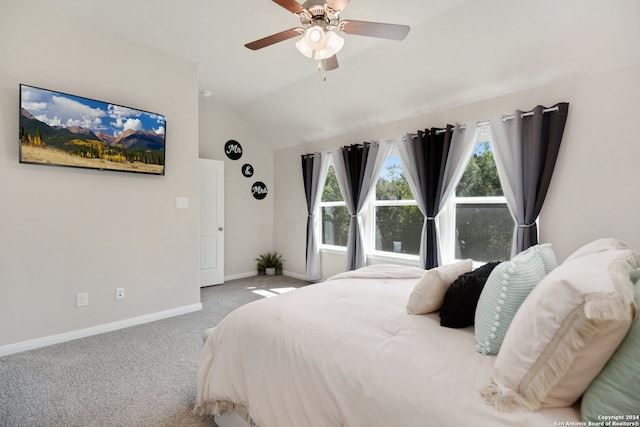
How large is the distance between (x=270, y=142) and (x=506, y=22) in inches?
159

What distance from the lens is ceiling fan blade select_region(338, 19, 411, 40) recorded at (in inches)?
76.2

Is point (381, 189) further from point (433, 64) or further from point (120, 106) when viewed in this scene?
point (120, 106)

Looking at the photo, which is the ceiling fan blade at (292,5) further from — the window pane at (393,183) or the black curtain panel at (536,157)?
the window pane at (393,183)

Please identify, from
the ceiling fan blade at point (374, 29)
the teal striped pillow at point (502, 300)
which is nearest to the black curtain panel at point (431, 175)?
the ceiling fan blade at point (374, 29)

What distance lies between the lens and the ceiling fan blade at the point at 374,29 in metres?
1.94

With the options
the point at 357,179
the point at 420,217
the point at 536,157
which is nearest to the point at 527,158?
the point at 536,157

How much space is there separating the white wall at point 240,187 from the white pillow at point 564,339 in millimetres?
4718

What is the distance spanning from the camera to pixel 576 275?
80cm

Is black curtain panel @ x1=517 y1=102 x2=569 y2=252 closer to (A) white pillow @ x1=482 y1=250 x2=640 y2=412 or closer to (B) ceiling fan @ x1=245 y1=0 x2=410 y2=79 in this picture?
(B) ceiling fan @ x1=245 y1=0 x2=410 y2=79

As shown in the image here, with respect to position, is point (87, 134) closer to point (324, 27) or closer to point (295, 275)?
point (324, 27)

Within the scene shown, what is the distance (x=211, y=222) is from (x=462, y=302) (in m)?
4.16

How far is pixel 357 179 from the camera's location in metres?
4.21

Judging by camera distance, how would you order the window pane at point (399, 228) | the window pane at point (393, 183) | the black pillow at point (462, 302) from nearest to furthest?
the black pillow at point (462, 302)
the window pane at point (399, 228)
the window pane at point (393, 183)

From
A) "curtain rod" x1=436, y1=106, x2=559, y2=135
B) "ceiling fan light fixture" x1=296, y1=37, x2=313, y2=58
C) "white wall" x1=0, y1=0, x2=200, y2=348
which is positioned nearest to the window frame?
"curtain rod" x1=436, y1=106, x2=559, y2=135
